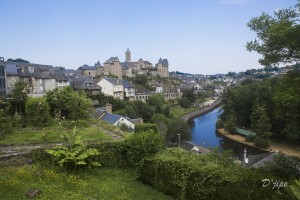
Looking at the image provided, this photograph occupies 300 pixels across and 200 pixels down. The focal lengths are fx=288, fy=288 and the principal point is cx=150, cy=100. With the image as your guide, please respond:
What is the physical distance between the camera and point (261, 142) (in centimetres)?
4928

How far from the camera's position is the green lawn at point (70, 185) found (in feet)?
37.1

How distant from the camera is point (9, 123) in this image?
67.8ft

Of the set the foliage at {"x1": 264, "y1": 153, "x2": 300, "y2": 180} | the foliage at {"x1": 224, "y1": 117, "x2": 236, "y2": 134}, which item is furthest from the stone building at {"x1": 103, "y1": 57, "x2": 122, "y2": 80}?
the foliage at {"x1": 264, "y1": 153, "x2": 300, "y2": 180}

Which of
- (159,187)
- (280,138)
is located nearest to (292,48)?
(159,187)

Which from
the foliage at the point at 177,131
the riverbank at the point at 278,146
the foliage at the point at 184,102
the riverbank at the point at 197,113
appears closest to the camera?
the riverbank at the point at 278,146

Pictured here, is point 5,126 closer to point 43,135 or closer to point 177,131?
point 43,135

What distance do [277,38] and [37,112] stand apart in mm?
18012

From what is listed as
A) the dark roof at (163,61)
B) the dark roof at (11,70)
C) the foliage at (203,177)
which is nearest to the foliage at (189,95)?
the dark roof at (163,61)

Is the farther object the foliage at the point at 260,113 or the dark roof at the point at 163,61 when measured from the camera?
the dark roof at the point at 163,61

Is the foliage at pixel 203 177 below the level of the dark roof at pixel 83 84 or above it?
below

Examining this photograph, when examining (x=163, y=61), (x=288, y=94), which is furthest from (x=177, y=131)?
(x=163, y=61)

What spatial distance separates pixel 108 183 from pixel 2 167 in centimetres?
540

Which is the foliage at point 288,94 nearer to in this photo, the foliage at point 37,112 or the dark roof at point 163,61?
the foliage at point 37,112

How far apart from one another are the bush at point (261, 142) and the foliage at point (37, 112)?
38408 millimetres
